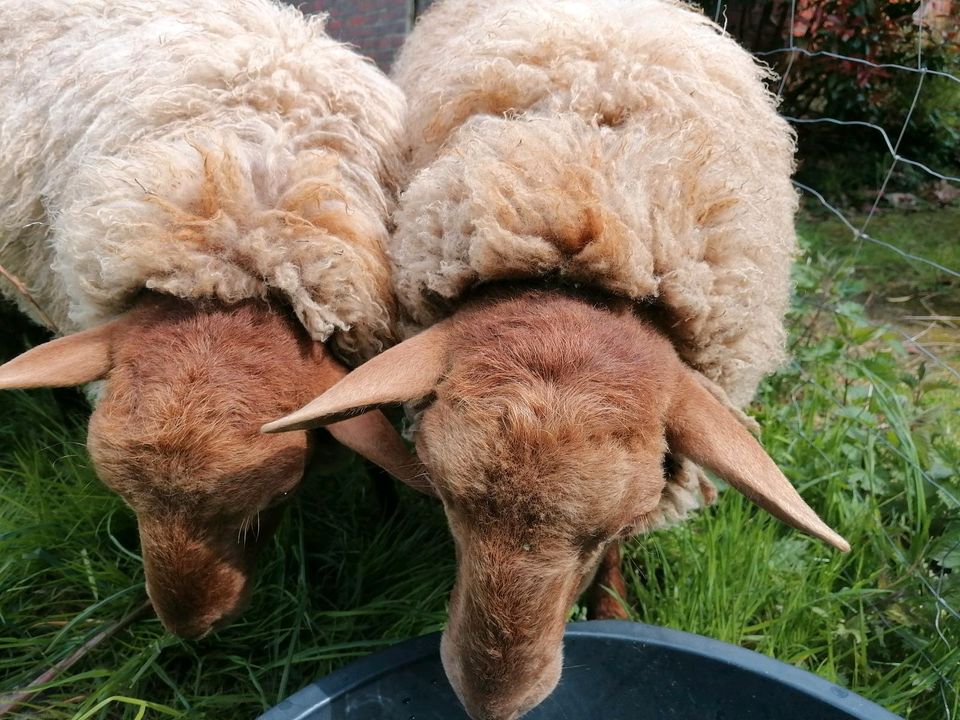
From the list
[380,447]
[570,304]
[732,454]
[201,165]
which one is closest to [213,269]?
[201,165]

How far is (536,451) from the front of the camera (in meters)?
1.43

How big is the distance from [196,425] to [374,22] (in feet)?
20.0

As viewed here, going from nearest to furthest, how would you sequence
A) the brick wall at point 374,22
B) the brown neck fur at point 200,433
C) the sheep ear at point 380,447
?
the brown neck fur at point 200,433 → the sheep ear at point 380,447 → the brick wall at point 374,22

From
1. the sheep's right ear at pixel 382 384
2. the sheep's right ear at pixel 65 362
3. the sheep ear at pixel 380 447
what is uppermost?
the sheep's right ear at pixel 382 384

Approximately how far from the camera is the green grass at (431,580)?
7.34 ft

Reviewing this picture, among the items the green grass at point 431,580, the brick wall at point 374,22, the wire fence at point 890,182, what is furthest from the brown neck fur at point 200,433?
the brick wall at point 374,22

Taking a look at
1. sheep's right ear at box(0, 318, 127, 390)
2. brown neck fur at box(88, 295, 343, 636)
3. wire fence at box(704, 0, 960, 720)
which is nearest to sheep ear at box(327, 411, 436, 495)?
brown neck fur at box(88, 295, 343, 636)

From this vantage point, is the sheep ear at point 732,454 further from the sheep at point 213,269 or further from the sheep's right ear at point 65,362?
the sheep's right ear at point 65,362

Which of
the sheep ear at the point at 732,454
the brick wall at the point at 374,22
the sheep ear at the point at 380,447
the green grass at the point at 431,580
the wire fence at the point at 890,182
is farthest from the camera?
the brick wall at the point at 374,22

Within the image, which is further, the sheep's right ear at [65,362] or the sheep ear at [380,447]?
the sheep ear at [380,447]

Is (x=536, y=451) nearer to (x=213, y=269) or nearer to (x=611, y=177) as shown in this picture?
(x=611, y=177)

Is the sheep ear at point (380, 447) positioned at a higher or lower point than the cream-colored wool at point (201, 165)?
lower

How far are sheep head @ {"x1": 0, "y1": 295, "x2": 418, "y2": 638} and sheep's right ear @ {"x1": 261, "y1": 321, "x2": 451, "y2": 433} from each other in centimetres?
22

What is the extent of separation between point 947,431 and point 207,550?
109 inches
